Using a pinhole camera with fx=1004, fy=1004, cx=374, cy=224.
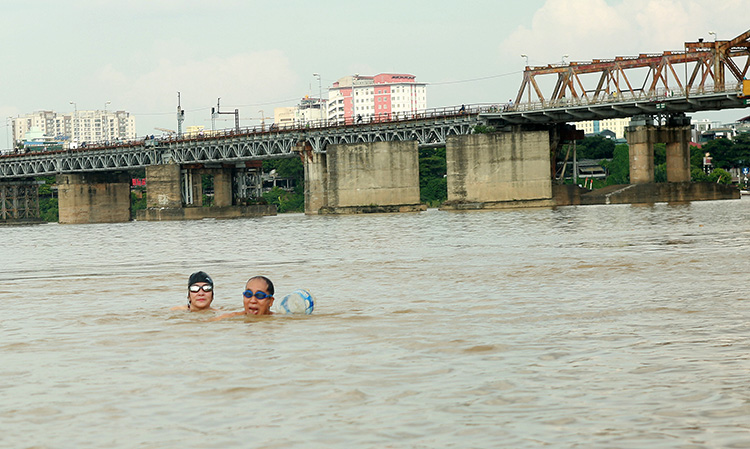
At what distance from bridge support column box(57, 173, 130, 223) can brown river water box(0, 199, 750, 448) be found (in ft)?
456

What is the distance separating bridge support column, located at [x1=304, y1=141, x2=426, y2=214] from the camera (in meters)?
109

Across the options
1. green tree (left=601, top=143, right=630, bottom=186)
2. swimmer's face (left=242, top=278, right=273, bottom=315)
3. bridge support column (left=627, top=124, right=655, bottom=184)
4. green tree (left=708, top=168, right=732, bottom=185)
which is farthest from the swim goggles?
green tree (left=708, top=168, right=732, bottom=185)

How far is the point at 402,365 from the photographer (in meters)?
9.94

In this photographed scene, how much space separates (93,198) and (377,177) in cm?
6529

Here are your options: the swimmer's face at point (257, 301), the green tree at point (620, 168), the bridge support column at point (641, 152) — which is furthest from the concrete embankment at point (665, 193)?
the swimmer's face at point (257, 301)

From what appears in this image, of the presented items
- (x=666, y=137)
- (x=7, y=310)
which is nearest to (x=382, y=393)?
(x=7, y=310)

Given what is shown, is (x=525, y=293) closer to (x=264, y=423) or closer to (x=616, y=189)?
(x=264, y=423)

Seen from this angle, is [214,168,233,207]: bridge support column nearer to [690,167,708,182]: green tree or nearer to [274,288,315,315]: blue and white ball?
[690,167,708,182]: green tree

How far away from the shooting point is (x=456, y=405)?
7934 millimetres

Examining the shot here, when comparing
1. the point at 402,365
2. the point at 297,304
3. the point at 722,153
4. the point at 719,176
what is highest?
the point at 722,153

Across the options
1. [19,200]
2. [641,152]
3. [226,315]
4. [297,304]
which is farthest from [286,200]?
[297,304]

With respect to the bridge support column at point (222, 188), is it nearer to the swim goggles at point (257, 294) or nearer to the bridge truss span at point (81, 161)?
the bridge truss span at point (81, 161)

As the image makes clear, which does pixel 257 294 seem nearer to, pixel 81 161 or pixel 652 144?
pixel 652 144

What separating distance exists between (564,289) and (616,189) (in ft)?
325
